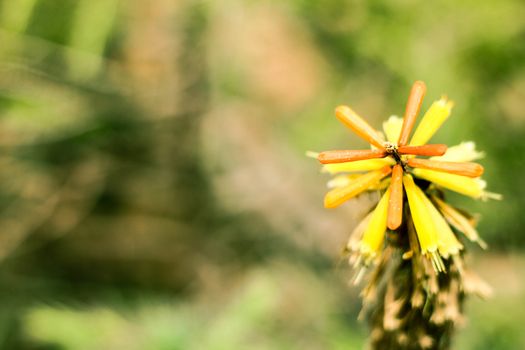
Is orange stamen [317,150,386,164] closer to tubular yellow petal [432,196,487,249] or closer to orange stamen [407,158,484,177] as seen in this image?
orange stamen [407,158,484,177]

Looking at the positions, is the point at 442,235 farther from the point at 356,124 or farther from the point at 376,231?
the point at 356,124

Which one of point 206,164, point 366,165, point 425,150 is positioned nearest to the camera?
point 425,150

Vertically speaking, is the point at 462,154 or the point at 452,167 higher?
the point at 462,154

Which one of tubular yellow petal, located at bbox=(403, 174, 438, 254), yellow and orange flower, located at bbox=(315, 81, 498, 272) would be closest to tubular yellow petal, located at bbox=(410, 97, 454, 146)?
yellow and orange flower, located at bbox=(315, 81, 498, 272)

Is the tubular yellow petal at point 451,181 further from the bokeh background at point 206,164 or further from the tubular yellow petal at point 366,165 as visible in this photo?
the bokeh background at point 206,164

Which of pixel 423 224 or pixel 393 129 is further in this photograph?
pixel 393 129

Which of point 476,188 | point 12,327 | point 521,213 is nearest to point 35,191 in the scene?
point 12,327

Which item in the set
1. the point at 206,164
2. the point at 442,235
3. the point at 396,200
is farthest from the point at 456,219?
the point at 206,164
